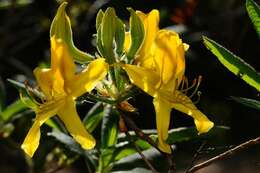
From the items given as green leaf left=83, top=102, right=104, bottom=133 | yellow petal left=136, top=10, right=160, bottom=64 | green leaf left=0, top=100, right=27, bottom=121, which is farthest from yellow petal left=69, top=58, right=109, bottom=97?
green leaf left=0, top=100, right=27, bottom=121

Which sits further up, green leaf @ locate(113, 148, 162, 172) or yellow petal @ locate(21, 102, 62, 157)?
yellow petal @ locate(21, 102, 62, 157)

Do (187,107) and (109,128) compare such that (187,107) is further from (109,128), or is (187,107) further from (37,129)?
(109,128)

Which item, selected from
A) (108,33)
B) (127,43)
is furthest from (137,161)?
(108,33)

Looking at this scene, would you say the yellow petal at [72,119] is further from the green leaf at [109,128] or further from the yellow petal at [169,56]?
the green leaf at [109,128]

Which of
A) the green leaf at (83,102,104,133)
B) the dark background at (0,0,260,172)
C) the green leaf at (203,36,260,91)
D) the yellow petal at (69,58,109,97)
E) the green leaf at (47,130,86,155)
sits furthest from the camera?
the dark background at (0,0,260,172)

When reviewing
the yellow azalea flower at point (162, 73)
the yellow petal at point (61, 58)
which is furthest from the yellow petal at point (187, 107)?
the yellow petal at point (61, 58)

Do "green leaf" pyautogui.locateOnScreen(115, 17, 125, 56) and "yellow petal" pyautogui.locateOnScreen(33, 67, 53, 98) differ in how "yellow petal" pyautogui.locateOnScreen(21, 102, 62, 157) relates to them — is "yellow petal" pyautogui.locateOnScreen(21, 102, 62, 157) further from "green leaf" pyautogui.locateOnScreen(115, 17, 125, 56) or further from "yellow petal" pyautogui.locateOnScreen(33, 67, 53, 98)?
"green leaf" pyautogui.locateOnScreen(115, 17, 125, 56)
